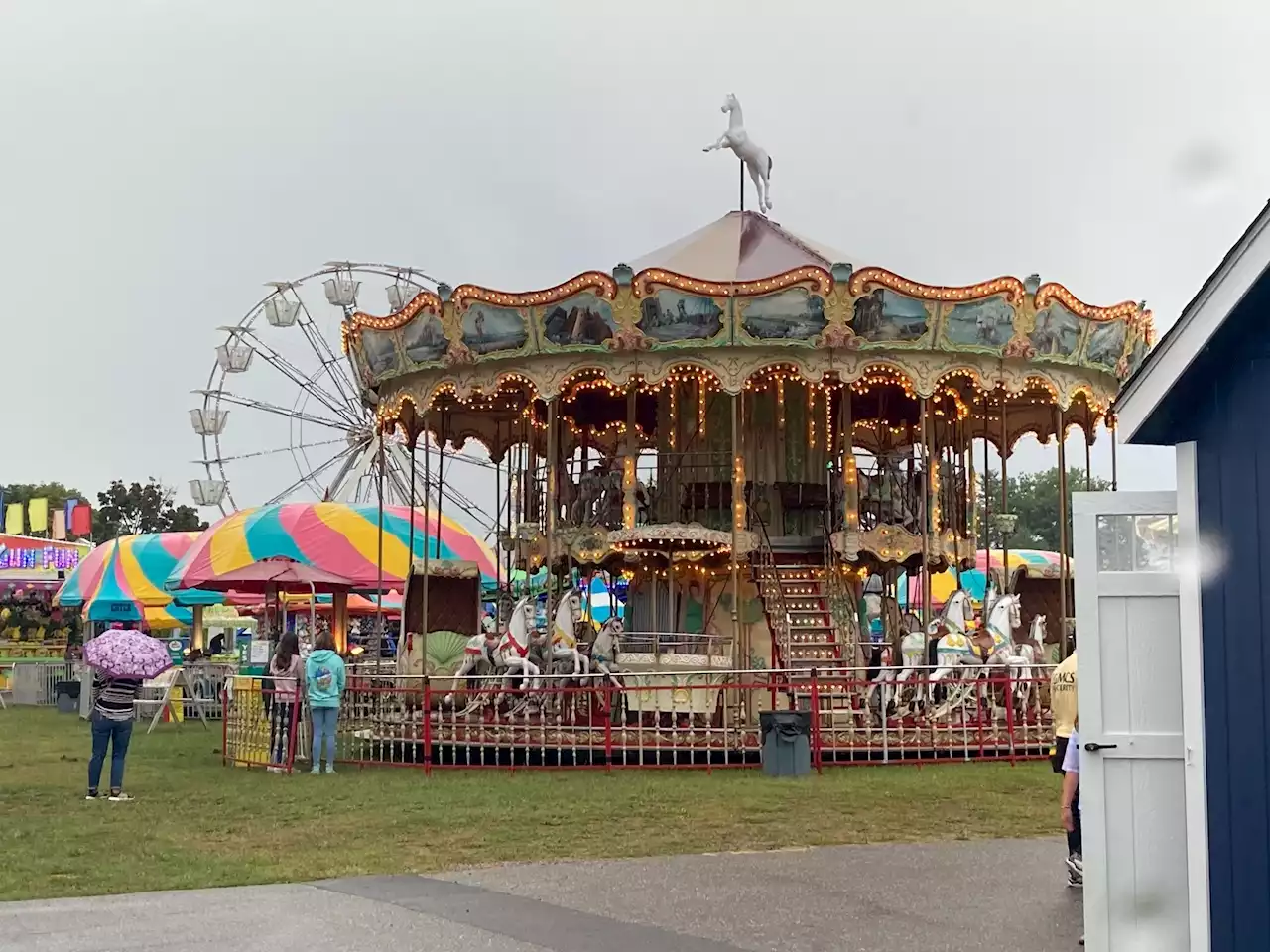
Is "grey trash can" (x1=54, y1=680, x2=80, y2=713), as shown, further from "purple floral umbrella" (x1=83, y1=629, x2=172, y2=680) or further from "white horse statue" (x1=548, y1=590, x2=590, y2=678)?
"purple floral umbrella" (x1=83, y1=629, x2=172, y2=680)

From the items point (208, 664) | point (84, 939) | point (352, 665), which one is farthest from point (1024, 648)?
point (208, 664)

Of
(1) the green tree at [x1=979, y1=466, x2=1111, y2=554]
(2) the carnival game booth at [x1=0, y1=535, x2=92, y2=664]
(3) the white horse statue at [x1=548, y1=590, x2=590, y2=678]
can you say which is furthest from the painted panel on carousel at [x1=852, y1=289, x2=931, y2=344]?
(1) the green tree at [x1=979, y1=466, x2=1111, y2=554]

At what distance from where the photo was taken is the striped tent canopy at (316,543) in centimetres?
2844

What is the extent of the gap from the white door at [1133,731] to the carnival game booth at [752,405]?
9202 mm

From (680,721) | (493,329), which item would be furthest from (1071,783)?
(493,329)

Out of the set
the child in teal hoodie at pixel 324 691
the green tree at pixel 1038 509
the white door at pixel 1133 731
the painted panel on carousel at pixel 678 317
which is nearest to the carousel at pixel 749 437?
the painted panel on carousel at pixel 678 317

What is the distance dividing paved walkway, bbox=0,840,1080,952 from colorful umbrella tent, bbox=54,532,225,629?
27228 millimetres

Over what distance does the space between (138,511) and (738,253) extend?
7642 cm

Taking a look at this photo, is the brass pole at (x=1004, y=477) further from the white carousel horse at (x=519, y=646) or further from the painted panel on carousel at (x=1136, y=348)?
the white carousel horse at (x=519, y=646)

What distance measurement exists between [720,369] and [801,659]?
3.50 metres

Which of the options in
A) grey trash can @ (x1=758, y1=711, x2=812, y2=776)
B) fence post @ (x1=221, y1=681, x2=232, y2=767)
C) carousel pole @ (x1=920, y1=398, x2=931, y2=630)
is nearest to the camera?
grey trash can @ (x1=758, y1=711, x2=812, y2=776)

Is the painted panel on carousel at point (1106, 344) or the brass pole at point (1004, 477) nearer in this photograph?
the painted panel on carousel at point (1106, 344)

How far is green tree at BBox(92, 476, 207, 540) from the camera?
88.6 metres

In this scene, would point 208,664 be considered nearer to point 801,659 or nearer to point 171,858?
point 801,659
